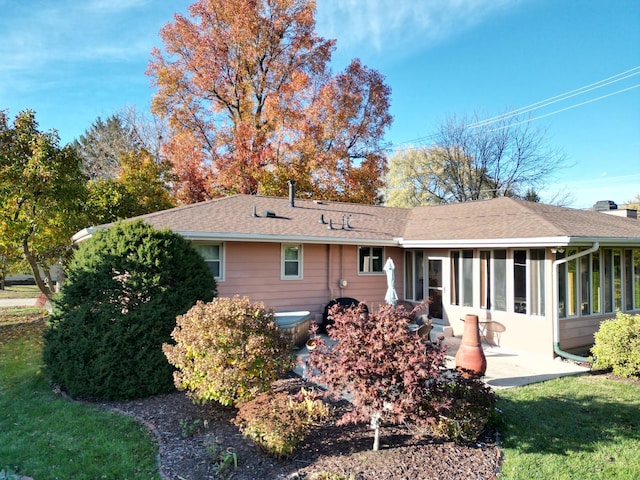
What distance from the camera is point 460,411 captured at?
4.57 meters

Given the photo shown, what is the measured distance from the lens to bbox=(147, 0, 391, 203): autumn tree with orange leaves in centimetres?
2089

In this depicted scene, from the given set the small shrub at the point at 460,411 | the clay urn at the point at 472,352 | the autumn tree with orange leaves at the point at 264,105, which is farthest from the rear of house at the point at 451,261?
the autumn tree with orange leaves at the point at 264,105

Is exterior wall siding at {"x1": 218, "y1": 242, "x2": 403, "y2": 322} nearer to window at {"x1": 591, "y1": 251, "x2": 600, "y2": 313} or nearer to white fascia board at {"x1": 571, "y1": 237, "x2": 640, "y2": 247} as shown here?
window at {"x1": 591, "y1": 251, "x2": 600, "y2": 313}

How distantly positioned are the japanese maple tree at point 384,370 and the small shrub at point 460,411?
0.30 feet

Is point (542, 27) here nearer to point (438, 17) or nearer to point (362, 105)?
point (438, 17)

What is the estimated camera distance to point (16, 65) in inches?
564

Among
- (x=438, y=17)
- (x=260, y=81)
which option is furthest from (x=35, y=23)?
(x=438, y=17)

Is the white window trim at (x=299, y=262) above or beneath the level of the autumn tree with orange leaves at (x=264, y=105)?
beneath

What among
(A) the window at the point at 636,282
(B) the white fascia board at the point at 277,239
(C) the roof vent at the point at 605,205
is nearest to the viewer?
(B) the white fascia board at the point at 277,239

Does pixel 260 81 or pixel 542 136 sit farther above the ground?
pixel 260 81

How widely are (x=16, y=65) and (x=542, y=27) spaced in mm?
19543

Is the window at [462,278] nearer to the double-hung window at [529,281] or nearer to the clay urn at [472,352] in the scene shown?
the double-hung window at [529,281]

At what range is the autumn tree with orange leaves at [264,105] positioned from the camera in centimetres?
2089

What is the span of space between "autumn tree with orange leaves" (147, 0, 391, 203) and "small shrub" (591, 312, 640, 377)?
15031 mm
